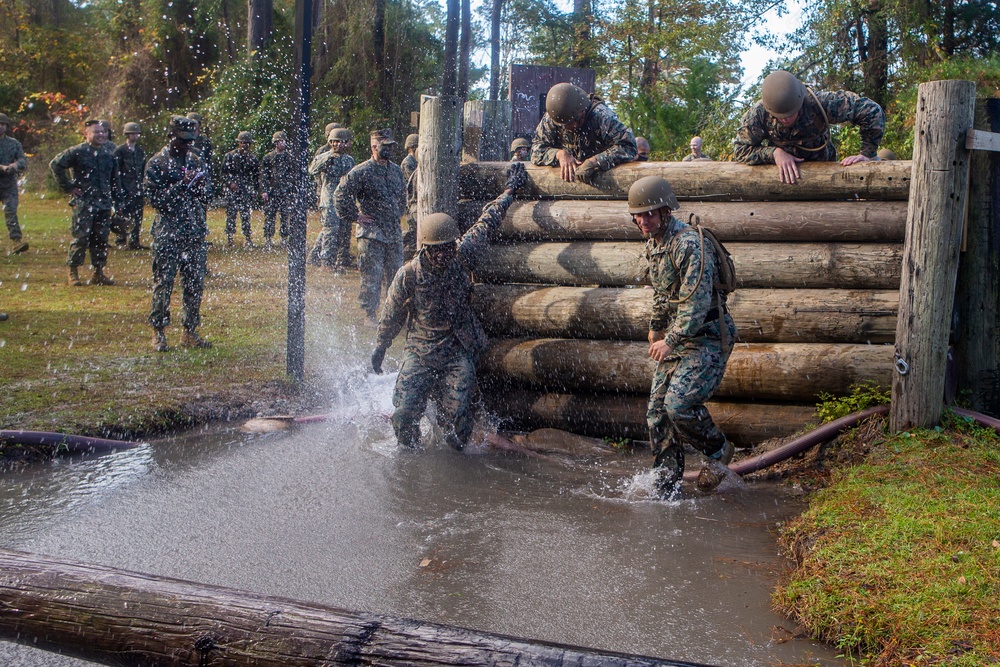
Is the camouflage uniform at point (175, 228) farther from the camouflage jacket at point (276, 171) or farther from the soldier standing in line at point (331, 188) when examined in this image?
the camouflage jacket at point (276, 171)

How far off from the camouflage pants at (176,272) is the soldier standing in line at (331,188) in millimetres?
4121

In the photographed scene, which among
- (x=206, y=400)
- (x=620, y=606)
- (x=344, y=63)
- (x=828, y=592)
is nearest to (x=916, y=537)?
(x=828, y=592)

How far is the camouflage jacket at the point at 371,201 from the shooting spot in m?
11.8

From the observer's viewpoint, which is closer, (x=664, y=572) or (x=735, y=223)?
(x=664, y=572)

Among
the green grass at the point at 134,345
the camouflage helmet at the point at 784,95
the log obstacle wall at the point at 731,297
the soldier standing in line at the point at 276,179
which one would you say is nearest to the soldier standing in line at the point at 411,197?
the green grass at the point at 134,345

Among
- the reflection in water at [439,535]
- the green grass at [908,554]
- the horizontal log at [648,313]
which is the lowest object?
the reflection in water at [439,535]

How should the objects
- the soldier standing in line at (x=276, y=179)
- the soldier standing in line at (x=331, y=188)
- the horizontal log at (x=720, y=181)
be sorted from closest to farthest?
the horizontal log at (x=720, y=181) → the soldier standing in line at (x=331, y=188) → the soldier standing in line at (x=276, y=179)

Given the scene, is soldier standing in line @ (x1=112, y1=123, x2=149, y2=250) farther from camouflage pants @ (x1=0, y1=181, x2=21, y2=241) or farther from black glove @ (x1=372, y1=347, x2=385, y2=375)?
black glove @ (x1=372, y1=347, x2=385, y2=375)

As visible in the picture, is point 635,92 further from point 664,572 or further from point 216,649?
point 216,649

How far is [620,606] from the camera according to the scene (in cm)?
466

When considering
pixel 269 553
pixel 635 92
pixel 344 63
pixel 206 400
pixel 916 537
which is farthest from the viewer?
pixel 635 92

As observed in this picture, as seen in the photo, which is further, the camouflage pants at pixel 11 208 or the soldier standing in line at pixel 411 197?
the camouflage pants at pixel 11 208

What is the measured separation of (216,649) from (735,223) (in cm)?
568

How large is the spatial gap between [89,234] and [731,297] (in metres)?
10.1
